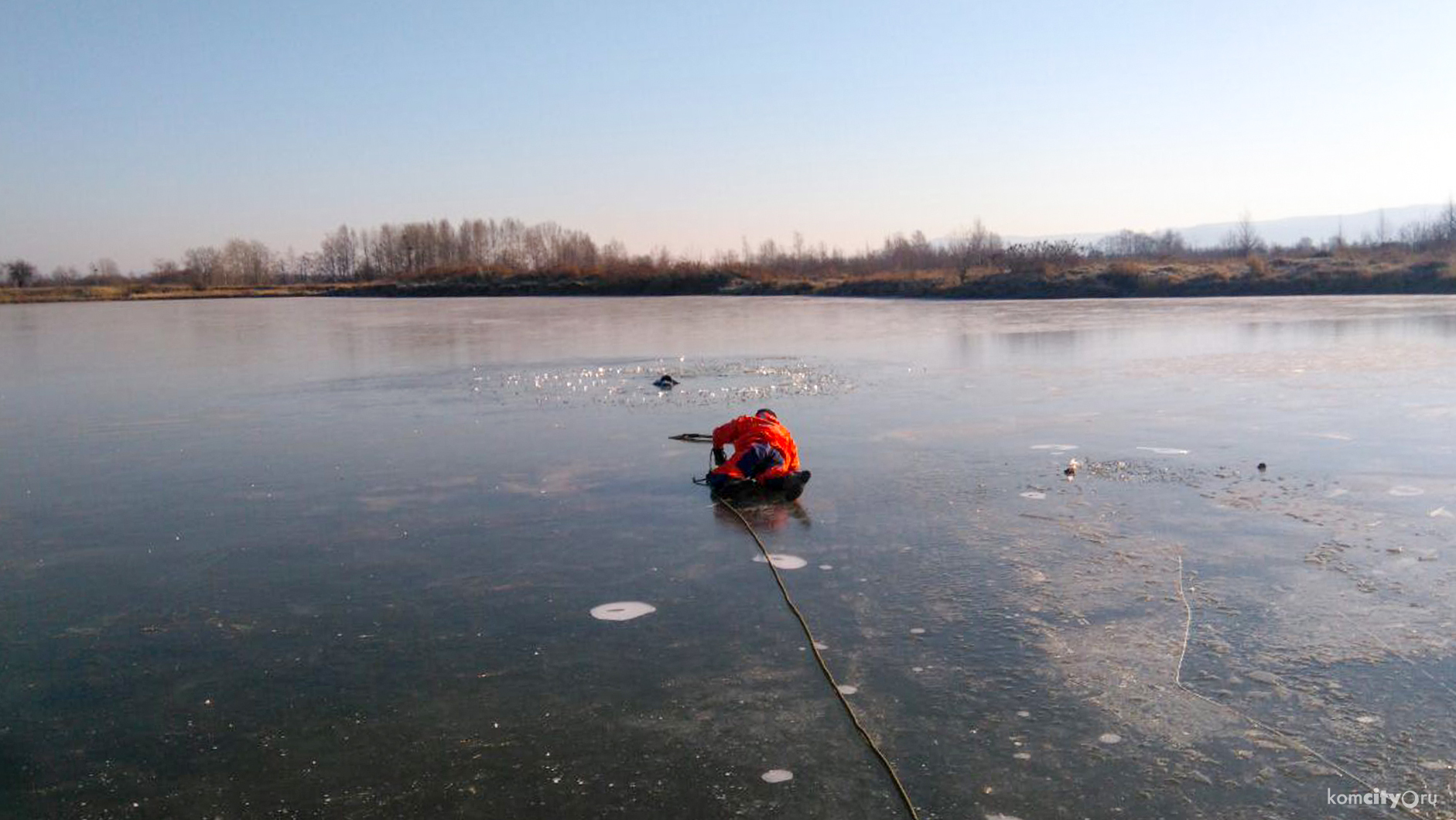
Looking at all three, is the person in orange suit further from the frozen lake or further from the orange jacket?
the frozen lake

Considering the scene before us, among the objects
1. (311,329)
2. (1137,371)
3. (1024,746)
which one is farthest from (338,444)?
(311,329)

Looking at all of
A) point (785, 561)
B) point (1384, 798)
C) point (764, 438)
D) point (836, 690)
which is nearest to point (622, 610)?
point (785, 561)

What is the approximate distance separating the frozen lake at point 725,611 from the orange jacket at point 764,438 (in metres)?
0.27

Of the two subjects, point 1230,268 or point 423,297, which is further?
point 423,297

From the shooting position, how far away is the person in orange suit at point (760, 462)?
6.57m

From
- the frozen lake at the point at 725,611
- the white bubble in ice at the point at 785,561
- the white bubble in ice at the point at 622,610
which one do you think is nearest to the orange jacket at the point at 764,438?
the frozen lake at the point at 725,611

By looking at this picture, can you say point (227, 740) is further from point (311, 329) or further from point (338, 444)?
point (311, 329)

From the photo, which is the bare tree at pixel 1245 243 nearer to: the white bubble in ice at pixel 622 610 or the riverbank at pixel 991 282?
the riverbank at pixel 991 282

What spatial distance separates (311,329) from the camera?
24672 millimetres

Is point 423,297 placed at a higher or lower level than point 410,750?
higher

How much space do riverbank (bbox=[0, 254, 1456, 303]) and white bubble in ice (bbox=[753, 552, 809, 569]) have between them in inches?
1240

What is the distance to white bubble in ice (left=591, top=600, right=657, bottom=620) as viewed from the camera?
437 centimetres

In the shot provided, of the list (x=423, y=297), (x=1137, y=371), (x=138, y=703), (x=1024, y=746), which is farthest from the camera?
(x=423, y=297)

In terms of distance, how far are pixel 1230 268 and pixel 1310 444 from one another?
99.5 feet
